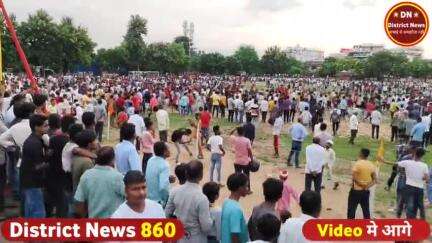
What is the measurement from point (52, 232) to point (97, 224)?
53 cm

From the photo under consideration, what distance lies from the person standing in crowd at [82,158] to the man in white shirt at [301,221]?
2.33m

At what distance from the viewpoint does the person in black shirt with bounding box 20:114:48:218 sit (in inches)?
227

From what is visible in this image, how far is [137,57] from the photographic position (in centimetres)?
6375

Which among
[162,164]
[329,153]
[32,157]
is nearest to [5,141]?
[32,157]

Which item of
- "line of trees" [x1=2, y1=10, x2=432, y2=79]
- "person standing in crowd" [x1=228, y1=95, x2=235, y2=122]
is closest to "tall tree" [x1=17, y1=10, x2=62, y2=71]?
"line of trees" [x1=2, y1=10, x2=432, y2=79]

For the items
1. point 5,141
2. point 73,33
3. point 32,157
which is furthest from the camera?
point 73,33

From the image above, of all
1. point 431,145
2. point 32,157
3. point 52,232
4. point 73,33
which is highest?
point 73,33

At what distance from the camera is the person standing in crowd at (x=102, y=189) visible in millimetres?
4645

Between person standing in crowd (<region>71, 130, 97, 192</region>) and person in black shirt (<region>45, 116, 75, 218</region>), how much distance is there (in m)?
0.47

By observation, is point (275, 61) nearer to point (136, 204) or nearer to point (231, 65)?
point (231, 65)

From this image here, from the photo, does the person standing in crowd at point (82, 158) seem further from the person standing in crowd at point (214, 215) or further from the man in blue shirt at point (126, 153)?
the person standing in crowd at point (214, 215)

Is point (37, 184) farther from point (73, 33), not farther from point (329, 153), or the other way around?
point (73, 33)

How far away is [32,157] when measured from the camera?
5.77 m

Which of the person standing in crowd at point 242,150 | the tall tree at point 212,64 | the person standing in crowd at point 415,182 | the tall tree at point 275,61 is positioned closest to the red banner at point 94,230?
the person standing in crowd at point 415,182
